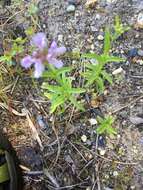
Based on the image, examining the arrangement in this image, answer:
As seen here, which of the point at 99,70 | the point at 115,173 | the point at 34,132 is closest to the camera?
the point at 99,70

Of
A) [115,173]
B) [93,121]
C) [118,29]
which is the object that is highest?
[118,29]

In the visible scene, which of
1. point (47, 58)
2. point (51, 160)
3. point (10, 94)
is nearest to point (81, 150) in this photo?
point (51, 160)

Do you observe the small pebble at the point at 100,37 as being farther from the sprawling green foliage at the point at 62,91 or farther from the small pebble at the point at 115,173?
the small pebble at the point at 115,173

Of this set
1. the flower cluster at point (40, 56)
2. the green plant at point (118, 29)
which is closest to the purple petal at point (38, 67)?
the flower cluster at point (40, 56)

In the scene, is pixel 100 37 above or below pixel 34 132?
above

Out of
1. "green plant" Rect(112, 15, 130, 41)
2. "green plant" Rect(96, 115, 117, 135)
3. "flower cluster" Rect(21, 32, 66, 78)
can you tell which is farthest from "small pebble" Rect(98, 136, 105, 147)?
"flower cluster" Rect(21, 32, 66, 78)

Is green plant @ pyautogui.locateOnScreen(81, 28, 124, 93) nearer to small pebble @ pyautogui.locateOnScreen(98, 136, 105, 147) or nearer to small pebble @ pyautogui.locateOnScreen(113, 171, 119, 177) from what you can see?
small pebble @ pyautogui.locateOnScreen(98, 136, 105, 147)

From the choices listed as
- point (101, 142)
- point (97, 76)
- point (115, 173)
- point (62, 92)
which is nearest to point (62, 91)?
point (62, 92)

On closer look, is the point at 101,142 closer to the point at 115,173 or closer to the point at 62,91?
the point at 115,173
